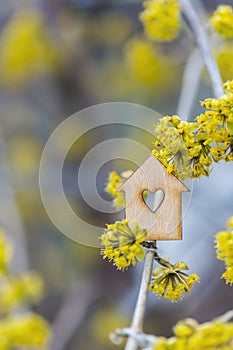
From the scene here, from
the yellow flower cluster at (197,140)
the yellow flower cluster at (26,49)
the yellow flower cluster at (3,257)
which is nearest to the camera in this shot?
the yellow flower cluster at (197,140)

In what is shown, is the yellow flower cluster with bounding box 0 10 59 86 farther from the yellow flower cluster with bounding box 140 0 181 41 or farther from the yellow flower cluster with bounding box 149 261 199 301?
the yellow flower cluster with bounding box 149 261 199 301

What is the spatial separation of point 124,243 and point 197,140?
0.52ft

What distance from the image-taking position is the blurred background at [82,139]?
1871mm

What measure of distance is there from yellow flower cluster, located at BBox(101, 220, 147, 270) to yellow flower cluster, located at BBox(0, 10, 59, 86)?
4.96 feet

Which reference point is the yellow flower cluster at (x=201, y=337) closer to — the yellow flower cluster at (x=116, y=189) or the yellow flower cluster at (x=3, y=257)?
the yellow flower cluster at (x=116, y=189)

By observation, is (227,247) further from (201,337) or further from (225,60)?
(225,60)

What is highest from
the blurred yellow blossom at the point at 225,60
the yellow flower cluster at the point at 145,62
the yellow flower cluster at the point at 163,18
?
the yellow flower cluster at the point at 145,62

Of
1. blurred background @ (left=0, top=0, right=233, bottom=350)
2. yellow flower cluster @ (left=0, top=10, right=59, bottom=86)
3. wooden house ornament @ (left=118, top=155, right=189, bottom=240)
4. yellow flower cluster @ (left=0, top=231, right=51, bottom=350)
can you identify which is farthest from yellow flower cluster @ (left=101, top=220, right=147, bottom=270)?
yellow flower cluster @ (left=0, top=10, right=59, bottom=86)

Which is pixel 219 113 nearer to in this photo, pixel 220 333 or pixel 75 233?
pixel 220 333

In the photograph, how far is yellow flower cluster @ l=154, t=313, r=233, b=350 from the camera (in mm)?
611

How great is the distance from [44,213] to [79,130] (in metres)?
0.34

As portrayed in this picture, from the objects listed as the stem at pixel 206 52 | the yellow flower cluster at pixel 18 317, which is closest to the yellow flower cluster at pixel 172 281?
the stem at pixel 206 52

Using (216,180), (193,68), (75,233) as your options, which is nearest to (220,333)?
(193,68)

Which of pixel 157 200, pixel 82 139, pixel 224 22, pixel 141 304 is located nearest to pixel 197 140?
pixel 157 200
